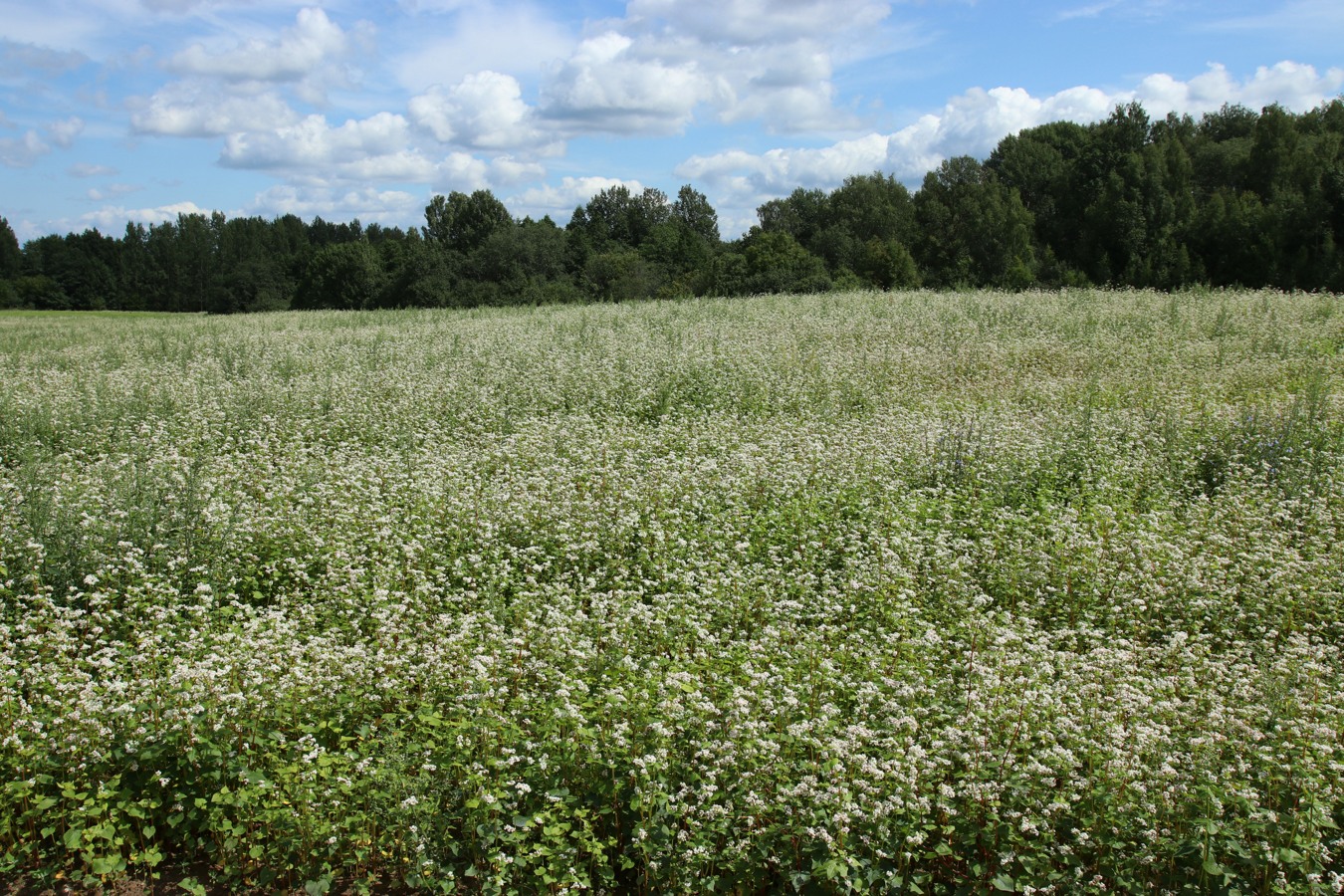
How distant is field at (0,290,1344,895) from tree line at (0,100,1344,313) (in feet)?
84.9

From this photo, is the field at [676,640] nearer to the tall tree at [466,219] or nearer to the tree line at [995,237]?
the tree line at [995,237]

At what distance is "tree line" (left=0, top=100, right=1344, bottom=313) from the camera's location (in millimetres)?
39719

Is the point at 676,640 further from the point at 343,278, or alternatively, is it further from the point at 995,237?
the point at 343,278

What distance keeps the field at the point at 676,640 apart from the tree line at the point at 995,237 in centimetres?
2588

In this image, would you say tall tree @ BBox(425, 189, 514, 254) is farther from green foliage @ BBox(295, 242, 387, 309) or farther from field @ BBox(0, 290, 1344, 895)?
field @ BBox(0, 290, 1344, 895)

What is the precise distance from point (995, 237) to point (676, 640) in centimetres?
5510

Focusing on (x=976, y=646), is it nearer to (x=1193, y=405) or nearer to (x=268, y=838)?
(x=268, y=838)

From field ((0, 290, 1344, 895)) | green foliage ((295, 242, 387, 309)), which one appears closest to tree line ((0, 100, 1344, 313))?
green foliage ((295, 242, 387, 309))

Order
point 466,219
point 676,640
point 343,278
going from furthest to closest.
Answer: point 466,219 < point 343,278 < point 676,640

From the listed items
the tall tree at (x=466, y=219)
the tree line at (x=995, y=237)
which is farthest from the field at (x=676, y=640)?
the tall tree at (x=466, y=219)

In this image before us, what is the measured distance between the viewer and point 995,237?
54.5m

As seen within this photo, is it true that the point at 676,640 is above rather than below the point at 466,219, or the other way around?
below

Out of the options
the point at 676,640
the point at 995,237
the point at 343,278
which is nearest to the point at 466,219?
the point at 343,278

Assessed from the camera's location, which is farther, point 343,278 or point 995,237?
Result: point 343,278
